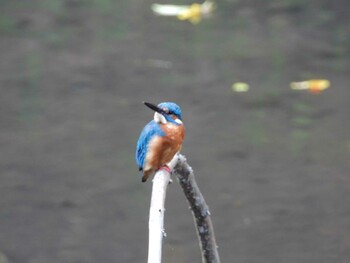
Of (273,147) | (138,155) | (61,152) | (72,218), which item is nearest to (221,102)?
(273,147)

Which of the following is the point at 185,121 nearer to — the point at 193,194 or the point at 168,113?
the point at 193,194

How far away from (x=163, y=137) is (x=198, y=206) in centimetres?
24

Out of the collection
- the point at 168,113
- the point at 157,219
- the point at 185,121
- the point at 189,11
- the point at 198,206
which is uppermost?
the point at 189,11

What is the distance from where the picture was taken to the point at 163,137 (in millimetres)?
1913

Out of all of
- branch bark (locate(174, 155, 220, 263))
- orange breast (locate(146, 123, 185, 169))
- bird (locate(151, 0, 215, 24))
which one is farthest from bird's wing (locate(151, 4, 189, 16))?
orange breast (locate(146, 123, 185, 169))

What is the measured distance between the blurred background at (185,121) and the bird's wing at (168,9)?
6 cm

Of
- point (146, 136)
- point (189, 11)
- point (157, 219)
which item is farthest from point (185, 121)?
Result: point (157, 219)

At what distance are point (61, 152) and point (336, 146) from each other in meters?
1.45

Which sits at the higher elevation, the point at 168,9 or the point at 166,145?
the point at 168,9

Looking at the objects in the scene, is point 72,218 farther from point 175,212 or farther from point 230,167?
point 230,167

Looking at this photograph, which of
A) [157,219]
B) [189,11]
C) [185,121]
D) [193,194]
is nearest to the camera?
[157,219]

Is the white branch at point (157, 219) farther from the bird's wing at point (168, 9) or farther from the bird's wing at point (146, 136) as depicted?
the bird's wing at point (168, 9)

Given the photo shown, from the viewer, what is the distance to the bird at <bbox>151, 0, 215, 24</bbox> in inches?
246

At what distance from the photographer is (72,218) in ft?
13.3
